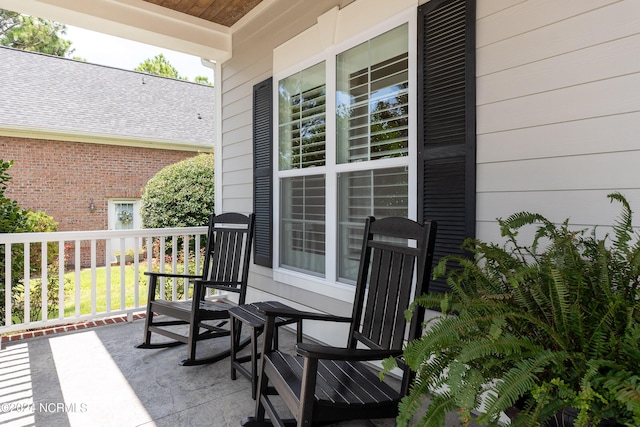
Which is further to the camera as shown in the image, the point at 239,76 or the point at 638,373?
the point at 239,76

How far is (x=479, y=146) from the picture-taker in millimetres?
2145

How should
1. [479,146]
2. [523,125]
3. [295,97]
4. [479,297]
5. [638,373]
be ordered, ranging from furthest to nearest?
1. [295,97]
2. [479,146]
3. [523,125]
4. [479,297]
5. [638,373]

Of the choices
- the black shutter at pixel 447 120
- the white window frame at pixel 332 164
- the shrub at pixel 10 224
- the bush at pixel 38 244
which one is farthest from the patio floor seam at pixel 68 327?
the black shutter at pixel 447 120

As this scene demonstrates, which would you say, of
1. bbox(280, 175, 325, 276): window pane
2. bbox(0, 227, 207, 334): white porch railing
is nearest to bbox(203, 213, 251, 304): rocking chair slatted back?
bbox(280, 175, 325, 276): window pane

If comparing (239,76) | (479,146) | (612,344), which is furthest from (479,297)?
(239,76)

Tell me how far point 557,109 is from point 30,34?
56.5ft

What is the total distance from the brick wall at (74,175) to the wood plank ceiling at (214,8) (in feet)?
21.3

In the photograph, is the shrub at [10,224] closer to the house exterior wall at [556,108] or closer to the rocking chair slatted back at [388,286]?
the rocking chair slatted back at [388,286]

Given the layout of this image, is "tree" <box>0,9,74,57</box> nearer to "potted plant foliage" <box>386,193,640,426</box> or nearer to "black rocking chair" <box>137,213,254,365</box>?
"black rocking chair" <box>137,213,254,365</box>

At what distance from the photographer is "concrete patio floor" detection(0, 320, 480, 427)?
225cm

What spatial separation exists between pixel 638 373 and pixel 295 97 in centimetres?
316

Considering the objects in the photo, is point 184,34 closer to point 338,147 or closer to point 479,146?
point 338,147

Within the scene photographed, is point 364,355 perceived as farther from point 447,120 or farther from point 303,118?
point 303,118

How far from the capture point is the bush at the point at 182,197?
7430 mm
